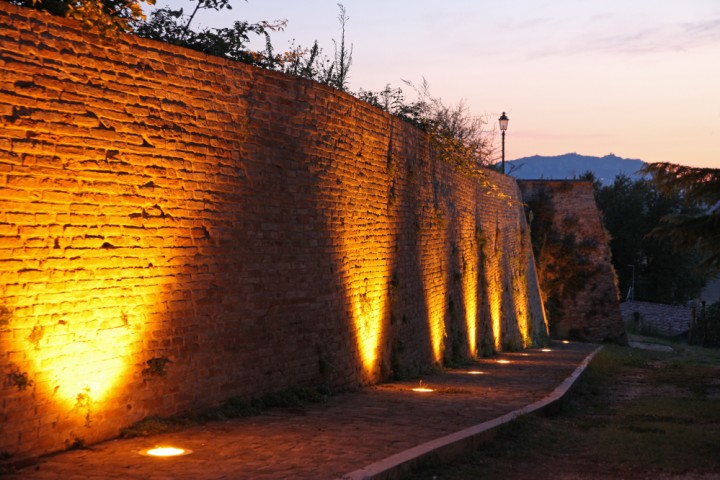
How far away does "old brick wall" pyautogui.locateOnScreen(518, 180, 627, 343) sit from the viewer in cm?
3312

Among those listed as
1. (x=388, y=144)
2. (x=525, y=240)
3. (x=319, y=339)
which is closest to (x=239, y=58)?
(x=388, y=144)

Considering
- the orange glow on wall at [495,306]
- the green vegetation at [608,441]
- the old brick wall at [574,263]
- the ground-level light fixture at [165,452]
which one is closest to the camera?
the ground-level light fixture at [165,452]

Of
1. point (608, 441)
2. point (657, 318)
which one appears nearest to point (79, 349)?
Result: point (608, 441)

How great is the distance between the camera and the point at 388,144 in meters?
13.6

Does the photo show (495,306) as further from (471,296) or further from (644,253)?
(644,253)

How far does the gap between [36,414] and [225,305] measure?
8.95ft

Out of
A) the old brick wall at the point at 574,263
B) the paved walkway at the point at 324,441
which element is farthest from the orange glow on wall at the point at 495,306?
the old brick wall at the point at 574,263

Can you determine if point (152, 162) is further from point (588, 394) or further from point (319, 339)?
→ point (588, 394)

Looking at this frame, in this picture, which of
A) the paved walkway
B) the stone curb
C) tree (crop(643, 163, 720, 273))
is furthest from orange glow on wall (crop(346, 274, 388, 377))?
tree (crop(643, 163, 720, 273))

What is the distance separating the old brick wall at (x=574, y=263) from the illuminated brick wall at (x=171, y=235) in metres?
21.4

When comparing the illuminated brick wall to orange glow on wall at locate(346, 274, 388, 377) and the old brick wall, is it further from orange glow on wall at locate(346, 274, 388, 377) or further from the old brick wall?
the old brick wall

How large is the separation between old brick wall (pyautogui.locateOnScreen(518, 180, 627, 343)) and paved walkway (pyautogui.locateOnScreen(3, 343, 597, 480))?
21.9m

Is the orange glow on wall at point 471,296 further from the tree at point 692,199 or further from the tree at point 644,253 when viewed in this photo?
the tree at point 644,253

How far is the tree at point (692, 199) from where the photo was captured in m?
13.4
